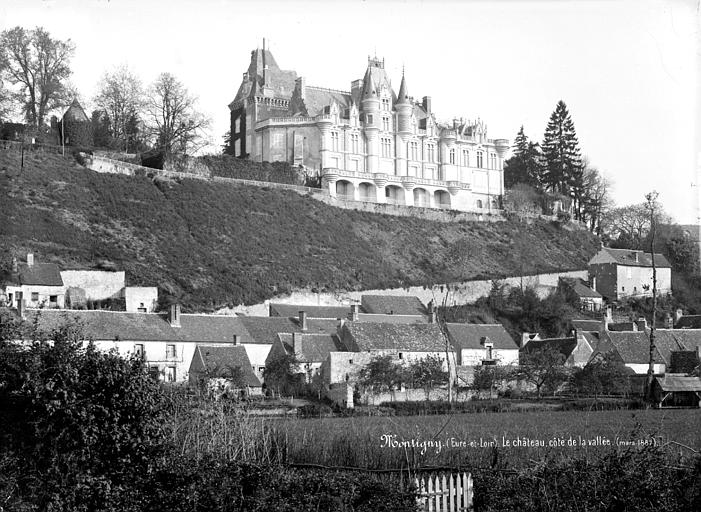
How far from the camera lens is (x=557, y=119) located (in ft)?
319

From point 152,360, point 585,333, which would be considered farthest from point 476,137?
point 152,360

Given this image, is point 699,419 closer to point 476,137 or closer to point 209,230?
point 209,230

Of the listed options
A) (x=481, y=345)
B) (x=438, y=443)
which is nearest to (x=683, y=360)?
(x=481, y=345)

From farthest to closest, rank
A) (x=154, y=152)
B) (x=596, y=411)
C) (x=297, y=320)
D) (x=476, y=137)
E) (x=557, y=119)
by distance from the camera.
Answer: (x=557, y=119) < (x=476, y=137) < (x=154, y=152) < (x=297, y=320) < (x=596, y=411)

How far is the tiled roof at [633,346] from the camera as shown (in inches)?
2025

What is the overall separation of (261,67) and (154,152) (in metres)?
→ 17.2

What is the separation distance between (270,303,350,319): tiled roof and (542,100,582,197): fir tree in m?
43.5

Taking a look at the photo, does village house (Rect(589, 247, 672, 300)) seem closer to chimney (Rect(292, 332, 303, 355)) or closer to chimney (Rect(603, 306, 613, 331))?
chimney (Rect(603, 306, 613, 331))

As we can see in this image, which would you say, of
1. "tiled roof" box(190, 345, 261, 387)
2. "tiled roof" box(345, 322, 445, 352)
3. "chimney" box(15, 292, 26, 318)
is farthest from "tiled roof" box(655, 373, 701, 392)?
"chimney" box(15, 292, 26, 318)

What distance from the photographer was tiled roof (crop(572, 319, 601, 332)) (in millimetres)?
60769

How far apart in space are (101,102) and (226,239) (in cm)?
1776

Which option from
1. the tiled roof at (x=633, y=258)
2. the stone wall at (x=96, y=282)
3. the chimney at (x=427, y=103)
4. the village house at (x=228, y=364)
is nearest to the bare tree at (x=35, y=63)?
the stone wall at (x=96, y=282)

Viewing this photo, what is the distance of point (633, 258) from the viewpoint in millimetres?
79000

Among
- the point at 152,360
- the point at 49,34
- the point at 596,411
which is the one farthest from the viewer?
the point at 49,34
